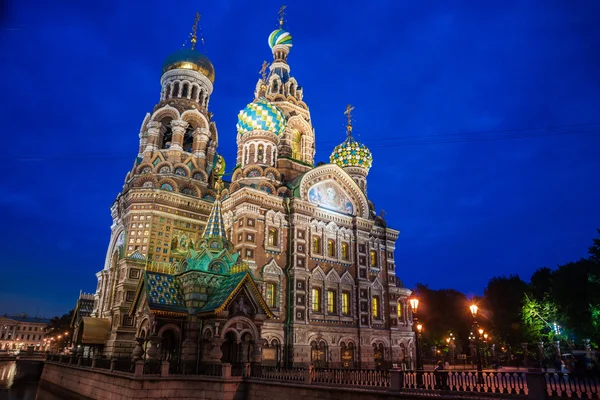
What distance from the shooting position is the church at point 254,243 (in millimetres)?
19859

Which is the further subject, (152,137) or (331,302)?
(152,137)

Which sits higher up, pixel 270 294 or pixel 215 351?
pixel 270 294

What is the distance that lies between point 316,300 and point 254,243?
5.73 metres

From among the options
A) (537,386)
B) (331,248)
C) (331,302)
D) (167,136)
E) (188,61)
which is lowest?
(537,386)

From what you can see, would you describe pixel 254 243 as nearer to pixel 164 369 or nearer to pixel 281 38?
pixel 164 369

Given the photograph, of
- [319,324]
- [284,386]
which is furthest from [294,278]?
A: [284,386]

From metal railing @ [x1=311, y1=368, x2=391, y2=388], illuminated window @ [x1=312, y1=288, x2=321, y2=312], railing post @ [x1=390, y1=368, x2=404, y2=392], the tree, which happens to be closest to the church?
illuminated window @ [x1=312, y1=288, x2=321, y2=312]

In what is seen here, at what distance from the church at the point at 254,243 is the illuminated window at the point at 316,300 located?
66 mm

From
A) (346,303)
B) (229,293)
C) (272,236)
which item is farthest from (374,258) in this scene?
(229,293)

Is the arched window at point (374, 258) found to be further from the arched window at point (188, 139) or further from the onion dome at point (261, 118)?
the arched window at point (188, 139)

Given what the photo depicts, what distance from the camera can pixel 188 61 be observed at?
113ft

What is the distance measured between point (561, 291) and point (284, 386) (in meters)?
21.0

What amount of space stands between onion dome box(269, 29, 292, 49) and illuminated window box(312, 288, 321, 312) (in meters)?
23.4

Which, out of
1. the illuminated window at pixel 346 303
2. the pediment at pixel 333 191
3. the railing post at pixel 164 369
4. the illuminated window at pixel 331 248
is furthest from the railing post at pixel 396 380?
the pediment at pixel 333 191
